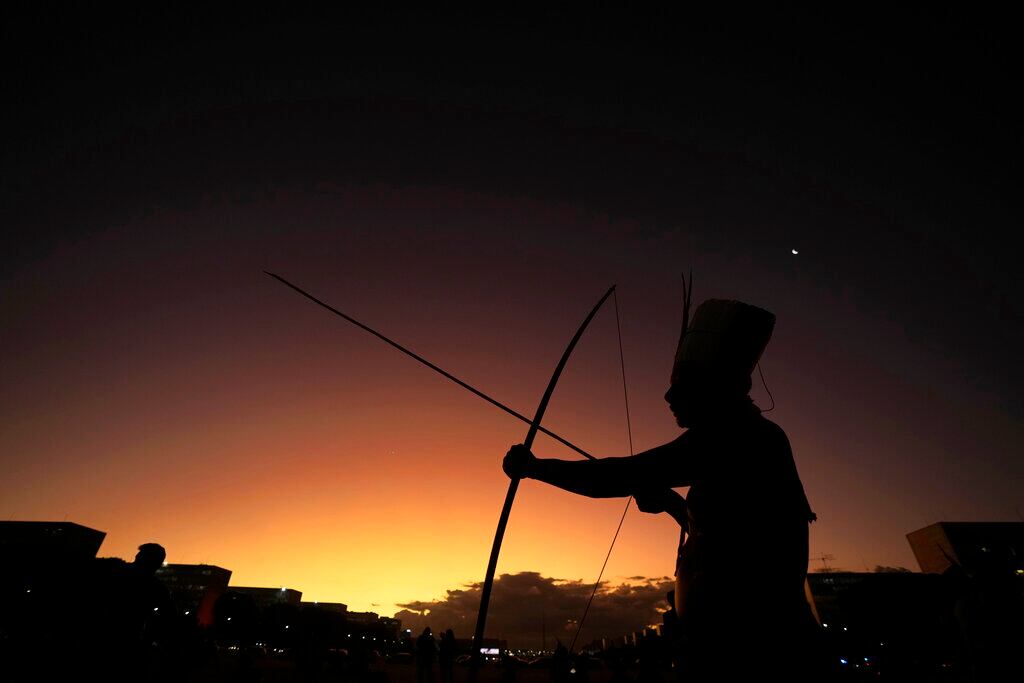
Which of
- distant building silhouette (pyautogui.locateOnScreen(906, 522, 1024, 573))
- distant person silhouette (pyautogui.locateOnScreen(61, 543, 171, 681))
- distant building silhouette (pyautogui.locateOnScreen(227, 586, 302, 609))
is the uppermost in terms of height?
distant building silhouette (pyautogui.locateOnScreen(906, 522, 1024, 573))

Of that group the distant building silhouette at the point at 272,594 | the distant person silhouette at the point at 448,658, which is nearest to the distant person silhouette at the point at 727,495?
the distant person silhouette at the point at 448,658

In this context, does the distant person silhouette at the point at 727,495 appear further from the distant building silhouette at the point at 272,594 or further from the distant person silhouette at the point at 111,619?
the distant building silhouette at the point at 272,594

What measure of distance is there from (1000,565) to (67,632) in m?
8.31

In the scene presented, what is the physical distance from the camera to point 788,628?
1547 mm

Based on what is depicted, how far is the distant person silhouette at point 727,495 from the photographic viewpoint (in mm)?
1561

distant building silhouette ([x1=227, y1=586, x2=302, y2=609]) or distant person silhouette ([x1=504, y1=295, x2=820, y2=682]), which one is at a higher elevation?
distant building silhouette ([x1=227, y1=586, x2=302, y2=609])

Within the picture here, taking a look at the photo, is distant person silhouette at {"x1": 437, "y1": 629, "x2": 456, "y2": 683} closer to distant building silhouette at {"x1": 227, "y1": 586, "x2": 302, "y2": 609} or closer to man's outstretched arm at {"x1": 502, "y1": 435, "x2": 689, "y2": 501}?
man's outstretched arm at {"x1": 502, "y1": 435, "x2": 689, "y2": 501}

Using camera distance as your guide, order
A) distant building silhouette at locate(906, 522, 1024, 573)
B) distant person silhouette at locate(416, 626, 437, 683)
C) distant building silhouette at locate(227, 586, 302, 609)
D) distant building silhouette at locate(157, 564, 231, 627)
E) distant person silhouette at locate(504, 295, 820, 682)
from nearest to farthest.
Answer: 1. distant person silhouette at locate(504, 295, 820, 682)
2. distant person silhouette at locate(416, 626, 437, 683)
3. distant building silhouette at locate(906, 522, 1024, 573)
4. distant building silhouette at locate(157, 564, 231, 627)
5. distant building silhouette at locate(227, 586, 302, 609)

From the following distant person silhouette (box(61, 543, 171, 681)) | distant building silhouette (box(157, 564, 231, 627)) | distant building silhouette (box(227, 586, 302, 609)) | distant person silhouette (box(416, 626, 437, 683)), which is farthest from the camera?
distant building silhouette (box(227, 586, 302, 609))

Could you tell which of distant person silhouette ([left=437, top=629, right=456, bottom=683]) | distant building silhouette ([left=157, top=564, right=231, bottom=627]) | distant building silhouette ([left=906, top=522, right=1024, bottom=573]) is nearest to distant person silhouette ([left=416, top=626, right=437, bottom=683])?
distant person silhouette ([left=437, top=629, right=456, bottom=683])

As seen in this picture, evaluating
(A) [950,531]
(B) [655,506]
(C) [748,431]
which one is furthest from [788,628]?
(A) [950,531]

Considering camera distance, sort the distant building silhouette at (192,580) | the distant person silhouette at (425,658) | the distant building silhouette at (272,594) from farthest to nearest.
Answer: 1. the distant building silhouette at (272,594)
2. the distant building silhouette at (192,580)
3. the distant person silhouette at (425,658)

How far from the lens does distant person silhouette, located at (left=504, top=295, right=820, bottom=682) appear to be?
156cm

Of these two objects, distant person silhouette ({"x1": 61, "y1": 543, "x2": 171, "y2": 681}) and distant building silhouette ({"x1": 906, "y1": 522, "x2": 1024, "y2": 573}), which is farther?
distant building silhouette ({"x1": 906, "y1": 522, "x2": 1024, "y2": 573})
